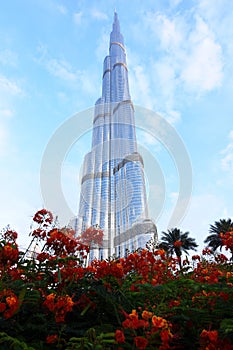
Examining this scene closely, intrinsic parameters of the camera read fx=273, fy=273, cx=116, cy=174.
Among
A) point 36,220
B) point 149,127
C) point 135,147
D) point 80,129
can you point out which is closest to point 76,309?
point 36,220

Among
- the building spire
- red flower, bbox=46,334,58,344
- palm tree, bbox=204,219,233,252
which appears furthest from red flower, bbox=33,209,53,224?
the building spire

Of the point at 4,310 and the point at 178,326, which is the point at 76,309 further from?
the point at 178,326

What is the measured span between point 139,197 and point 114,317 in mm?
54808

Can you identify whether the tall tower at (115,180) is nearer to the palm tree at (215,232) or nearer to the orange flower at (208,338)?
the palm tree at (215,232)

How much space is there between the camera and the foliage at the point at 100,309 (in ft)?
4.88

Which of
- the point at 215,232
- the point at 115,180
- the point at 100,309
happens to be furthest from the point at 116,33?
the point at 100,309

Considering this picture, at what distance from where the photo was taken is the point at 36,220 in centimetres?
344

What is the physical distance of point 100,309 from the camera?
198cm

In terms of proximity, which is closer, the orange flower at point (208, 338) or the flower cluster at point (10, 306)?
the orange flower at point (208, 338)

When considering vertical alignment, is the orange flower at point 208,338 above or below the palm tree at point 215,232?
below

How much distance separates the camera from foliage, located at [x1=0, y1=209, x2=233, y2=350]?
149cm

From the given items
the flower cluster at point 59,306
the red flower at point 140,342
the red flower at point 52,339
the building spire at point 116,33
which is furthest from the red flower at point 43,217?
the building spire at point 116,33

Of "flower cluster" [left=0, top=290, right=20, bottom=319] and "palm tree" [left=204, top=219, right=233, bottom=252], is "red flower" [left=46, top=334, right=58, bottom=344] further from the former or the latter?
"palm tree" [left=204, top=219, right=233, bottom=252]

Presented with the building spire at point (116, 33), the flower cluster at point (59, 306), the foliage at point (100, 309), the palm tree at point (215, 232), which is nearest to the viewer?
the foliage at point (100, 309)
